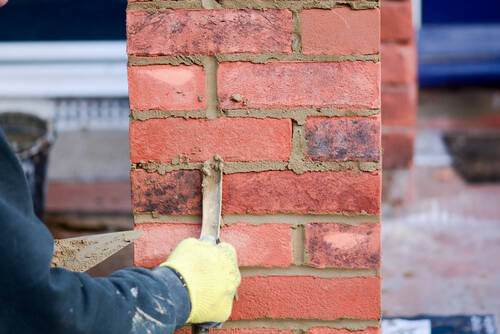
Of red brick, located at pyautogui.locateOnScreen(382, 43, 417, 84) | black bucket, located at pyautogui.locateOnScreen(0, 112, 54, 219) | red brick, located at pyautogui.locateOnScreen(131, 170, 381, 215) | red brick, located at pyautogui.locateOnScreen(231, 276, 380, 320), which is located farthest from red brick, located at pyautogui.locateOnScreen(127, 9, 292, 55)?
red brick, located at pyautogui.locateOnScreen(382, 43, 417, 84)

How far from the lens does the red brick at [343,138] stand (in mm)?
948

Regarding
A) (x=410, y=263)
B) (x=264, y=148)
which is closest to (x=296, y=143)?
(x=264, y=148)

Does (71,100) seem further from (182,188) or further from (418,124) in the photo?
(418,124)

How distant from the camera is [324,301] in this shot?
0.98 m

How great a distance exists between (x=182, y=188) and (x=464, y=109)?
481 centimetres

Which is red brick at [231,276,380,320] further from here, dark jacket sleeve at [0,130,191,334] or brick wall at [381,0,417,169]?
brick wall at [381,0,417,169]

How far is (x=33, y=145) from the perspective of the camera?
2.57 metres

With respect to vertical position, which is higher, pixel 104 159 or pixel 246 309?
pixel 104 159

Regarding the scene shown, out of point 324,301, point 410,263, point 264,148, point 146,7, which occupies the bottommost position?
point 410,263

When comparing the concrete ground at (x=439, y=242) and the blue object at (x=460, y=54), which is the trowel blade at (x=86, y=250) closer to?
the concrete ground at (x=439, y=242)

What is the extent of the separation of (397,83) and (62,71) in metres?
2.25

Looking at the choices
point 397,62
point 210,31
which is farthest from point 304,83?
point 397,62

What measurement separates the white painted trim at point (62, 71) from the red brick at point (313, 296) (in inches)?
107

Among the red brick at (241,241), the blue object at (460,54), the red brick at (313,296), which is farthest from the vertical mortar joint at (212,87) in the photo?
the blue object at (460,54)
